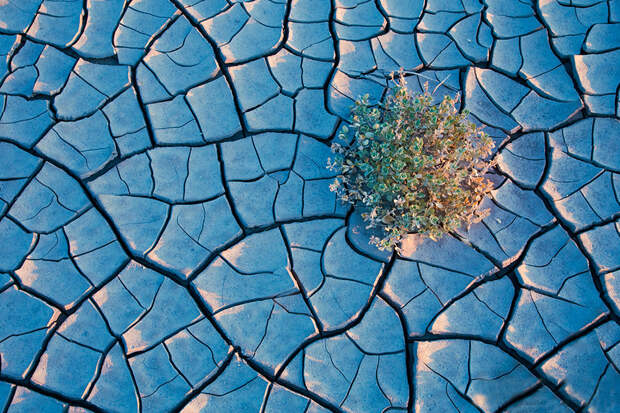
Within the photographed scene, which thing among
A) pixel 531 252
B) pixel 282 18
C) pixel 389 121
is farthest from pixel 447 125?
pixel 282 18

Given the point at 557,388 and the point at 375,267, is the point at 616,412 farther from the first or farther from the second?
the point at 375,267

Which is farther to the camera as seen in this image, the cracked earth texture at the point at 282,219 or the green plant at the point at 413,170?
the green plant at the point at 413,170

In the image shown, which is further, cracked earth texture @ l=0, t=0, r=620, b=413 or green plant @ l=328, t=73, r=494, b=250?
green plant @ l=328, t=73, r=494, b=250

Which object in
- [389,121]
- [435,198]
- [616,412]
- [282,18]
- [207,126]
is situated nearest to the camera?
[616,412]
